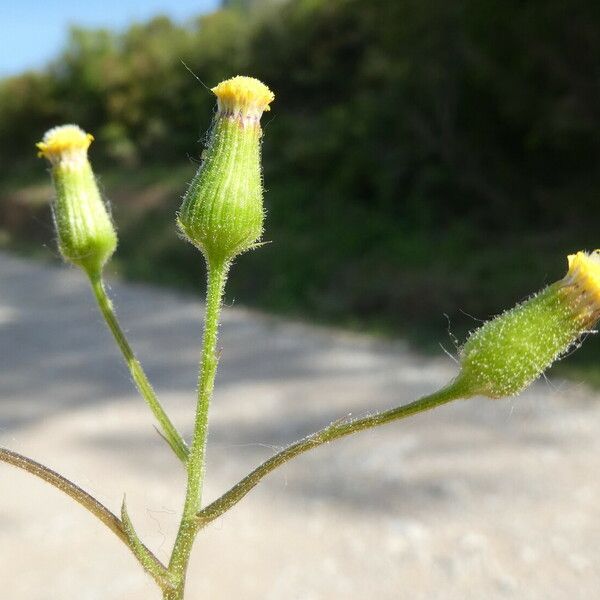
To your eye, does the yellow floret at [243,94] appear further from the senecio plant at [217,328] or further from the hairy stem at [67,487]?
the hairy stem at [67,487]

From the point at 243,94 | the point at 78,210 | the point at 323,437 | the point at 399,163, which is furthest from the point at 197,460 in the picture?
the point at 399,163

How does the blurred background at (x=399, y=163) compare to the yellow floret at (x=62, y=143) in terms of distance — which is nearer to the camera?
the yellow floret at (x=62, y=143)

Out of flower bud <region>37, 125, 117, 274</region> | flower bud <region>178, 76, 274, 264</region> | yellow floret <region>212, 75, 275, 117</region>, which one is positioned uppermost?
flower bud <region>37, 125, 117, 274</region>

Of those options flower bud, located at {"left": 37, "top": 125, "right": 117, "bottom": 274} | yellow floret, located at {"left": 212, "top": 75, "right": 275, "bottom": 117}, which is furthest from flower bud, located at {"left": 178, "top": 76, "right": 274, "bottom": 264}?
flower bud, located at {"left": 37, "top": 125, "right": 117, "bottom": 274}

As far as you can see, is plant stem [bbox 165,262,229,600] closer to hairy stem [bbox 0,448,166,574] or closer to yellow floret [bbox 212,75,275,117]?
hairy stem [bbox 0,448,166,574]

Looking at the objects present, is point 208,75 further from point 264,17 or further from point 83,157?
point 83,157

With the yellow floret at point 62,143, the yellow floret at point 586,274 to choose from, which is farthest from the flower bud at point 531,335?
the yellow floret at point 62,143
